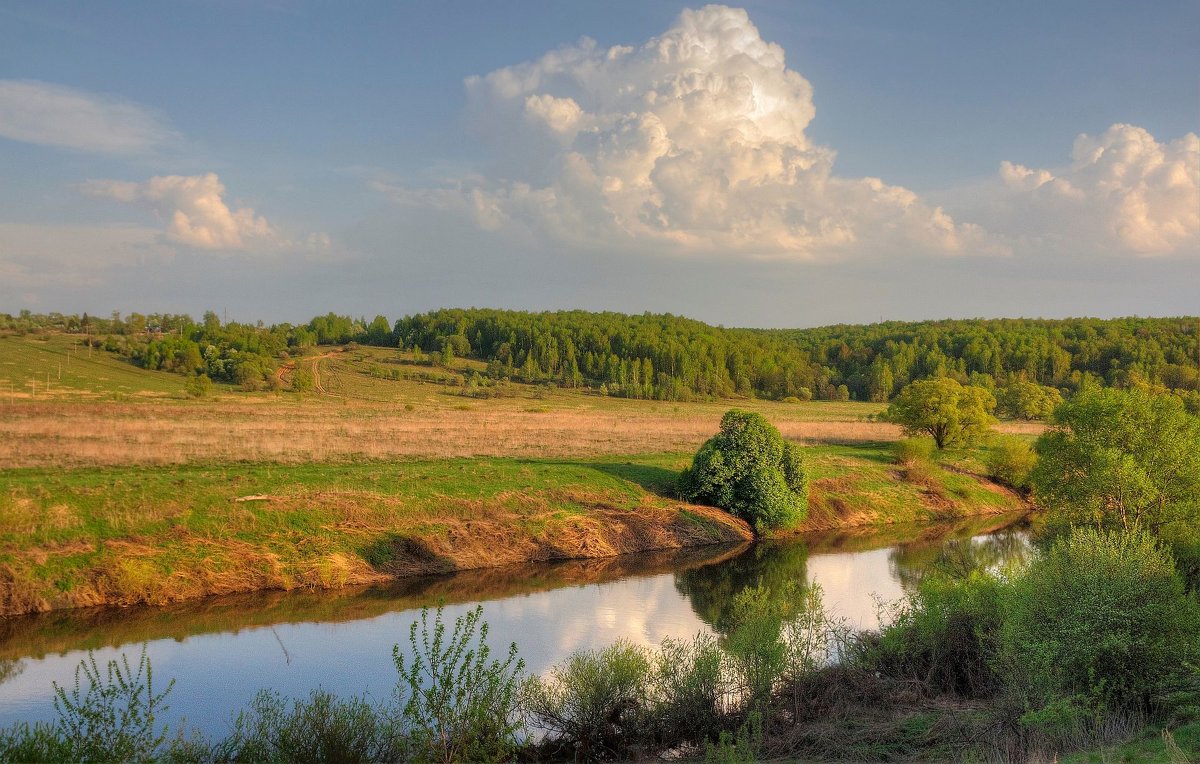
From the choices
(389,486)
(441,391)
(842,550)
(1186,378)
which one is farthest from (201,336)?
(1186,378)

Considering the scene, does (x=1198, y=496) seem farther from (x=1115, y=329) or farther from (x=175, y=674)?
(x=1115, y=329)

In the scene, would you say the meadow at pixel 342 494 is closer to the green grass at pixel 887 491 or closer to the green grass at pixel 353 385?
the green grass at pixel 887 491

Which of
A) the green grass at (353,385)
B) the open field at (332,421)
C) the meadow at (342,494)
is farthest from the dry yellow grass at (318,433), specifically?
the green grass at (353,385)

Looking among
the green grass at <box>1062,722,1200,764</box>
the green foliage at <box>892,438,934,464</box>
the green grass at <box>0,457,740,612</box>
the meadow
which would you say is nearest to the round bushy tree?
the meadow

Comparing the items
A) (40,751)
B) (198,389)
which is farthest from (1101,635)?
(198,389)

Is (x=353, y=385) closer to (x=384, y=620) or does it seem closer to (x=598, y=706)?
(x=384, y=620)

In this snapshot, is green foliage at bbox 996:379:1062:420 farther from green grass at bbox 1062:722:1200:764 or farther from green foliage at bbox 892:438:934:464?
green grass at bbox 1062:722:1200:764

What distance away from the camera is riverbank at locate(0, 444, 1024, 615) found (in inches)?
938

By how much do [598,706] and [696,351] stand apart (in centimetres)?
12127

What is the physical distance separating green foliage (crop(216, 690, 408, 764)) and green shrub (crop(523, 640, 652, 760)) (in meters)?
3.13

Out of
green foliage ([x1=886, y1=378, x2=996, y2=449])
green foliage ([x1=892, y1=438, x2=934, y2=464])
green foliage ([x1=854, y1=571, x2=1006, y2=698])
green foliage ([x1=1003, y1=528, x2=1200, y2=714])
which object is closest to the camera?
green foliage ([x1=1003, y1=528, x2=1200, y2=714])

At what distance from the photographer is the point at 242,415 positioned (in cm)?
5650

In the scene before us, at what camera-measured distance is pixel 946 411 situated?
2110 inches

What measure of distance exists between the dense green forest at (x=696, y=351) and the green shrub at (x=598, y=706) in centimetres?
8024
